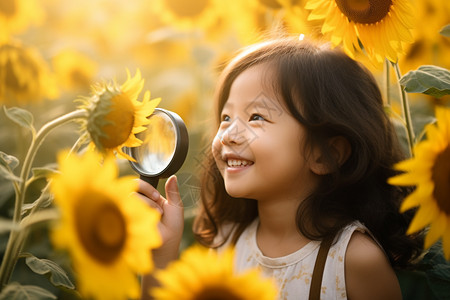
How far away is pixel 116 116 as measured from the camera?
1.08 meters

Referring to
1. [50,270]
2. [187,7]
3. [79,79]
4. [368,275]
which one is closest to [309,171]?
[368,275]

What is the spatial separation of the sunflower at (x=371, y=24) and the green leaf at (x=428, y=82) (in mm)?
Answer: 88

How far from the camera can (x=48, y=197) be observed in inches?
44.3

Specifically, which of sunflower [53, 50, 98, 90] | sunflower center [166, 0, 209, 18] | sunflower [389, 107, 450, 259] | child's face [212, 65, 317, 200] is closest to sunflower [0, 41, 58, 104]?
sunflower [53, 50, 98, 90]

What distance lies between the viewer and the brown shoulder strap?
4.38 ft

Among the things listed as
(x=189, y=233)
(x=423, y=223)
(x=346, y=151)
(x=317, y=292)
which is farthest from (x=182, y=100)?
(x=423, y=223)

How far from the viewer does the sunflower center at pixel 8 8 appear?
282 cm

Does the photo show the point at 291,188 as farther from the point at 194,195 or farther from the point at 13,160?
the point at 13,160

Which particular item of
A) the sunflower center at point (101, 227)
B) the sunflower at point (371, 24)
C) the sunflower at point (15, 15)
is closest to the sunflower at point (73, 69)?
the sunflower at point (15, 15)

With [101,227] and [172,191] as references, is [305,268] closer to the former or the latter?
[172,191]

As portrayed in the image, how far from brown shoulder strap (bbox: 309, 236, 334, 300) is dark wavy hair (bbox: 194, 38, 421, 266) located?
1.0 inches

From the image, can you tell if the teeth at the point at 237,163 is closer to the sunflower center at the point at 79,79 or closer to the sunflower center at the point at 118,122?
the sunflower center at the point at 118,122

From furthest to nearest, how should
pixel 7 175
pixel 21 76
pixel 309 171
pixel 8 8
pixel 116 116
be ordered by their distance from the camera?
pixel 8 8, pixel 21 76, pixel 309 171, pixel 116 116, pixel 7 175

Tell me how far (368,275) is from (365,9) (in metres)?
0.64
